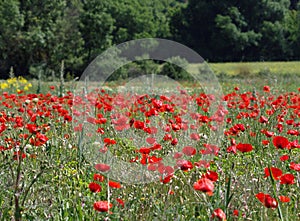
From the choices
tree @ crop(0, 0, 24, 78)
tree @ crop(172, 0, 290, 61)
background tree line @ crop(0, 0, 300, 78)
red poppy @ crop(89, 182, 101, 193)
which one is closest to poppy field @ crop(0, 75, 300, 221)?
red poppy @ crop(89, 182, 101, 193)

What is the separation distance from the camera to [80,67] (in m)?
36.6

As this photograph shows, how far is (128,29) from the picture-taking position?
149ft

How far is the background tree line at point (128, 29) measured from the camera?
34.1 metres

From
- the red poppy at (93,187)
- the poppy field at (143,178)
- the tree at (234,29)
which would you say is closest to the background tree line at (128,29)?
the tree at (234,29)

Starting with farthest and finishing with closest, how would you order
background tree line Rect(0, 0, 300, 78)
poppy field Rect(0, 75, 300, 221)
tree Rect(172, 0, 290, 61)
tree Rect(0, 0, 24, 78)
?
tree Rect(172, 0, 290, 61) < background tree line Rect(0, 0, 300, 78) < tree Rect(0, 0, 24, 78) < poppy field Rect(0, 75, 300, 221)

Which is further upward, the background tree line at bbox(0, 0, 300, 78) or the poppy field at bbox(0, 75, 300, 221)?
the background tree line at bbox(0, 0, 300, 78)

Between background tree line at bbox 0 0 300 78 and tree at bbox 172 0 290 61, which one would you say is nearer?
background tree line at bbox 0 0 300 78

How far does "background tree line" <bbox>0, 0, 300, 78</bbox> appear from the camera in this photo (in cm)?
3406

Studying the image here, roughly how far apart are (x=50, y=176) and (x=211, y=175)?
1594 mm

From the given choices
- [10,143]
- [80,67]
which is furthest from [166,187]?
[80,67]

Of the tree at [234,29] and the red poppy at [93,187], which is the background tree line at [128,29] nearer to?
the tree at [234,29]

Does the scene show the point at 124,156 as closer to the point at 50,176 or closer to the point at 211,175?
the point at 50,176

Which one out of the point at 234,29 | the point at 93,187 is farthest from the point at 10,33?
the point at 93,187

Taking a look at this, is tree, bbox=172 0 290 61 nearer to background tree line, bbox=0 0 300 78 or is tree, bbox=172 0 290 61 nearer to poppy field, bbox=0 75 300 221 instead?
background tree line, bbox=0 0 300 78
